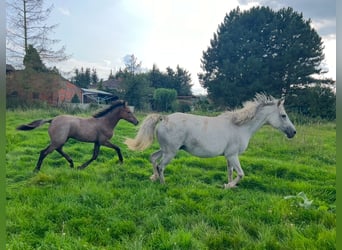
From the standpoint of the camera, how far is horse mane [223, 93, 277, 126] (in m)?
4.05

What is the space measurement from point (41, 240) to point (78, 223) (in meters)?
0.37

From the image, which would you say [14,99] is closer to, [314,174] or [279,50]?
[279,50]

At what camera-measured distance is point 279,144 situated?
16.4ft

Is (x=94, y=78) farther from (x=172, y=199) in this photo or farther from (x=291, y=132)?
(x=291, y=132)

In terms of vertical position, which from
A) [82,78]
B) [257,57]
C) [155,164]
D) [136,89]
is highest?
[257,57]

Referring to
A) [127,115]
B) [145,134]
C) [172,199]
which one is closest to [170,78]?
[127,115]

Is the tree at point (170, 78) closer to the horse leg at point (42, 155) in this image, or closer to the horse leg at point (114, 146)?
the horse leg at point (114, 146)

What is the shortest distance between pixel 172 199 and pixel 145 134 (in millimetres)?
1049

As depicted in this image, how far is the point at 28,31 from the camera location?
430 centimetres

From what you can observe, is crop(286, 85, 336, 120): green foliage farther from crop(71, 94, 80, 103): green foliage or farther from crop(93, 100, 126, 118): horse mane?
crop(71, 94, 80, 103): green foliage

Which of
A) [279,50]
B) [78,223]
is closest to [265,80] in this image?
[279,50]

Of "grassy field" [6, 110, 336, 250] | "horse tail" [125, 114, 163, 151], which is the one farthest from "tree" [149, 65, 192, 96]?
"grassy field" [6, 110, 336, 250]

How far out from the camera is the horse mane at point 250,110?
4055 mm

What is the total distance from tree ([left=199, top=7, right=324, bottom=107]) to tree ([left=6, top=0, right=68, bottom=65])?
2465 millimetres
